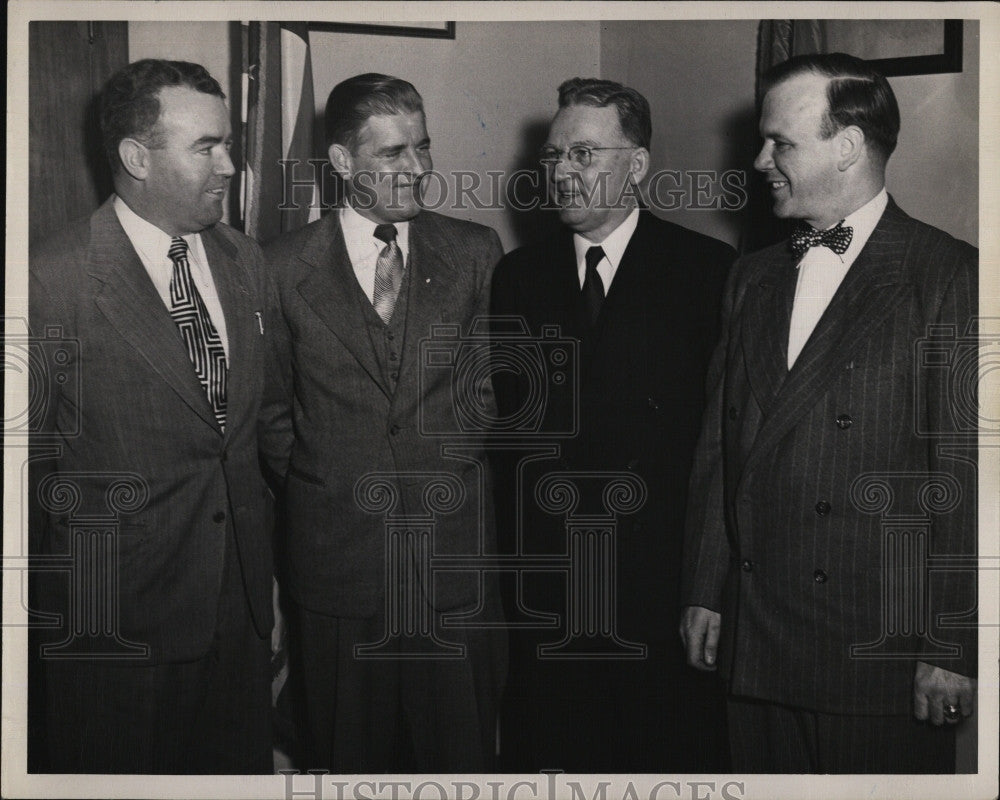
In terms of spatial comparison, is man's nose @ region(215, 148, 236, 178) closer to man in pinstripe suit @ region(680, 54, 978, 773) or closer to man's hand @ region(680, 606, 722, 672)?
man in pinstripe suit @ region(680, 54, 978, 773)

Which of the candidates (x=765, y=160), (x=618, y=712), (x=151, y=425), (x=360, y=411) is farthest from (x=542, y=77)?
(x=618, y=712)

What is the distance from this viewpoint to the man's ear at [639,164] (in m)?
1.96

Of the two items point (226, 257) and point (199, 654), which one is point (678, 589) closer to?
point (199, 654)

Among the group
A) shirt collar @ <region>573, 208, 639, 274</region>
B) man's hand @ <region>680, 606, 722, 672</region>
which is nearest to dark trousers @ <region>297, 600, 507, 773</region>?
man's hand @ <region>680, 606, 722, 672</region>

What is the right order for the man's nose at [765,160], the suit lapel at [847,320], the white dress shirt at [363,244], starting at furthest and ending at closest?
1. the white dress shirt at [363,244]
2. the man's nose at [765,160]
3. the suit lapel at [847,320]

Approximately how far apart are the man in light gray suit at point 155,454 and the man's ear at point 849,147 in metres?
1.07

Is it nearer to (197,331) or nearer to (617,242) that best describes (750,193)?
(617,242)

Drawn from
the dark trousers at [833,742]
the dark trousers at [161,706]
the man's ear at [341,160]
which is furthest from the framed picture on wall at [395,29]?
the dark trousers at [833,742]

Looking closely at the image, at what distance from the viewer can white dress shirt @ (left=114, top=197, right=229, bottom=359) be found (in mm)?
1941

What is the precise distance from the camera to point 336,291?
1988mm

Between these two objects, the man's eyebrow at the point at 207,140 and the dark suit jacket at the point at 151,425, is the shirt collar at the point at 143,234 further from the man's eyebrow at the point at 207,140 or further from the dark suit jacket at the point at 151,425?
the man's eyebrow at the point at 207,140

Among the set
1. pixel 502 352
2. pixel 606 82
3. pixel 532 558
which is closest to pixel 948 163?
pixel 606 82

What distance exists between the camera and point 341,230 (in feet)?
6.56

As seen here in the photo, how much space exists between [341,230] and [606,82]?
0.57 meters
